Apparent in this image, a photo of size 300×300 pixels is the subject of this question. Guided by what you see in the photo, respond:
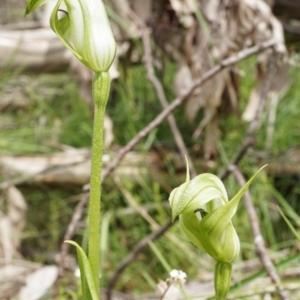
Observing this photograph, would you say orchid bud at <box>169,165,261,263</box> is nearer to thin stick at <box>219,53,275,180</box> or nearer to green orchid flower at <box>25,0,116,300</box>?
green orchid flower at <box>25,0,116,300</box>

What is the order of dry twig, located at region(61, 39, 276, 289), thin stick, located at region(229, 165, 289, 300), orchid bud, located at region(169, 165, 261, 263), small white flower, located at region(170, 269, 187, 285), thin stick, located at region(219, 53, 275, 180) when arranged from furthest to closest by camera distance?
thin stick, located at region(219, 53, 275, 180), dry twig, located at region(61, 39, 276, 289), thin stick, located at region(229, 165, 289, 300), small white flower, located at region(170, 269, 187, 285), orchid bud, located at region(169, 165, 261, 263)

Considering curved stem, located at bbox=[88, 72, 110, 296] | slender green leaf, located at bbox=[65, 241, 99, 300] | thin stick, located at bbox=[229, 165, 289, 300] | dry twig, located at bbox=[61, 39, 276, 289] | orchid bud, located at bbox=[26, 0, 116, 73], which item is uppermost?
orchid bud, located at bbox=[26, 0, 116, 73]

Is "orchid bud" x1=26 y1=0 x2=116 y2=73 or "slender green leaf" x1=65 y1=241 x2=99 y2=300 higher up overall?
"orchid bud" x1=26 y1=0 x2=116 y2=73

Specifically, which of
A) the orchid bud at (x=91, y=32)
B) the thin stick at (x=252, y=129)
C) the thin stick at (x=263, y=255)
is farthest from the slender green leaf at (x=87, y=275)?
the thin stick at (x=252, y=129)

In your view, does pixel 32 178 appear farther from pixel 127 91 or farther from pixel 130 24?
pixel 130 24

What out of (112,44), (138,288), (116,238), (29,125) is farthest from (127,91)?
(112,44)

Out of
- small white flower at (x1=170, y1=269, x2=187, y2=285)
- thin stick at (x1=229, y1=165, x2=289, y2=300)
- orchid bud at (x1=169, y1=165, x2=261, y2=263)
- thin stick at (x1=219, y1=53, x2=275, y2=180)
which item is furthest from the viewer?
thin stick at (x1=219, y1=53, x2=275, y2=180)

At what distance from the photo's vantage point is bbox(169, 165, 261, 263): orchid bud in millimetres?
408

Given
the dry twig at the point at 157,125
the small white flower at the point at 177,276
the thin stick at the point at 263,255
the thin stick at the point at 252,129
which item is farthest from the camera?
the thin stick at the point at 252,129

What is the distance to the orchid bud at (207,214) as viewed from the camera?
1.34 feet

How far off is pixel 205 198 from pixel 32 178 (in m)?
1.33

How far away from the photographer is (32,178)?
66.4 inches

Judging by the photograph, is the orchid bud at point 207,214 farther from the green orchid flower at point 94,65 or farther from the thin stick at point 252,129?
the thin stick at point 252,129

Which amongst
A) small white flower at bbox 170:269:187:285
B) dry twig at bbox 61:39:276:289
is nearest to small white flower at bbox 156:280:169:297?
small white flower at bbox 170:269:187:285
